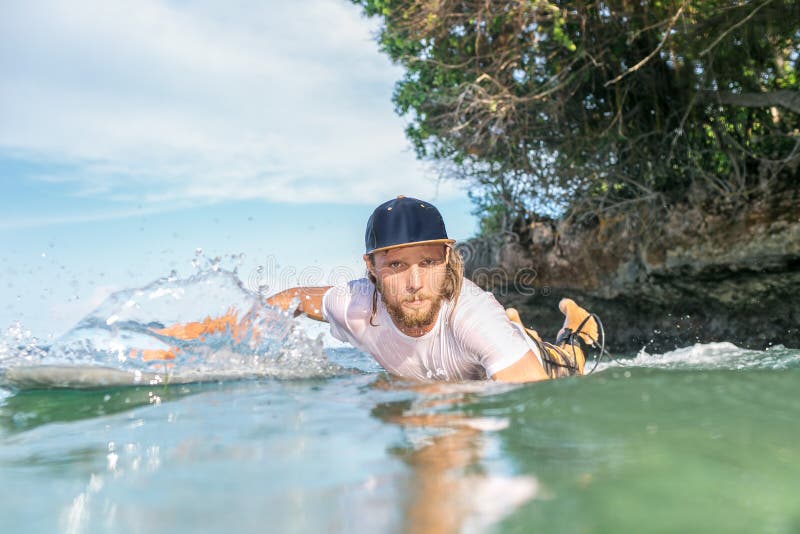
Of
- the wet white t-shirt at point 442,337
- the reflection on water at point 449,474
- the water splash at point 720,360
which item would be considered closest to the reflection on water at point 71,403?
the wet white t-shirt at point 442,337

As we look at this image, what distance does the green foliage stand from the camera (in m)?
9.27

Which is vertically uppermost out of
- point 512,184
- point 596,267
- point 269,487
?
point 512,184

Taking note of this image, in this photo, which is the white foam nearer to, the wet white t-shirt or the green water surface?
the wet white t-shirt

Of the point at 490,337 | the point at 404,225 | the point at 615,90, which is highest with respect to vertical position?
the point at 615,90

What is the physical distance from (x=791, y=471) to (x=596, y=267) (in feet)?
29.6

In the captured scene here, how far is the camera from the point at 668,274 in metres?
10.2

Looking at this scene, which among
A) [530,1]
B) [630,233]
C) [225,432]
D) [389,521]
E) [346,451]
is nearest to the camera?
[389,521]

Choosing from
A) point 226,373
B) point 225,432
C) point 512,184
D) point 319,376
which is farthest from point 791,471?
point 512,184

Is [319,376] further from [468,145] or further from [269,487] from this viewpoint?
[468,145]

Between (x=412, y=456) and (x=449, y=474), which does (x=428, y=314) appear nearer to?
(x=412, y=456)

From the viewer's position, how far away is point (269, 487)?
2219mm

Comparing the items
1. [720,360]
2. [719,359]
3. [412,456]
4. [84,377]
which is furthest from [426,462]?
[719,359]

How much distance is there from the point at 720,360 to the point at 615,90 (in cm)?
507

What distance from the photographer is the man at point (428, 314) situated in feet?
14.4
